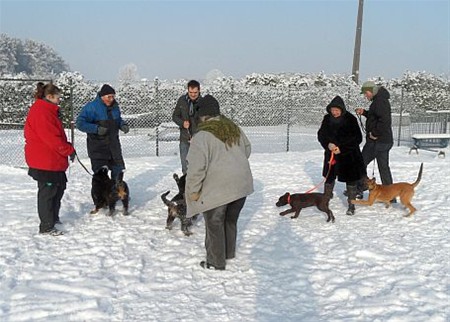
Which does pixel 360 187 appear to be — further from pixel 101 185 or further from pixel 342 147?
pixel 101 185

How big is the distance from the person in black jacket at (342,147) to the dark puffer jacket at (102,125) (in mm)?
3033

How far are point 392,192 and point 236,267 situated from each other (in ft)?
10.2

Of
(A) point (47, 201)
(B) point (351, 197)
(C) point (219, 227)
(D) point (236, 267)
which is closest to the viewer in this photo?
(C) point (219, 227)

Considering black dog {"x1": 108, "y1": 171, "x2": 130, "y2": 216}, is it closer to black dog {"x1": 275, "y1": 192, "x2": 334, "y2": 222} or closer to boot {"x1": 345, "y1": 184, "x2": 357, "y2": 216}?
black dog {"x1": 275, "y1": 192, "x2": 334, "y2": 222}

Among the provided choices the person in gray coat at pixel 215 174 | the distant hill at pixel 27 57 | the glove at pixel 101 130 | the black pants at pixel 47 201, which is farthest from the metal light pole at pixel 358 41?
the distant hill at pixel 27 57

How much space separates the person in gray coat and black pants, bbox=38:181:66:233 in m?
1.91

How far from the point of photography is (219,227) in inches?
164

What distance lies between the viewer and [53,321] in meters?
3.15

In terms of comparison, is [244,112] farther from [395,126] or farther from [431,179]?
[431,179]

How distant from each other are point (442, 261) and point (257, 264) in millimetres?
2002

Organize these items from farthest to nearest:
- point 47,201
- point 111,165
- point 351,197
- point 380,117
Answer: point 380,117 → point 351,197 → point 111,165 → point 47,201

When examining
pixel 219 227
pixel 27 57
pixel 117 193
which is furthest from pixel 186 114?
pixel 27 57

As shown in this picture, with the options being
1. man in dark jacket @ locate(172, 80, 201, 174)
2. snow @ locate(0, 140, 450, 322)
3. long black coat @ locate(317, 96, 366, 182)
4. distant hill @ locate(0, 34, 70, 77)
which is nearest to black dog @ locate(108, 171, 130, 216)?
snow @ locate(0, 140, 450, 322)

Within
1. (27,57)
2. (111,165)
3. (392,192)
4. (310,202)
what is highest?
(27,57)
